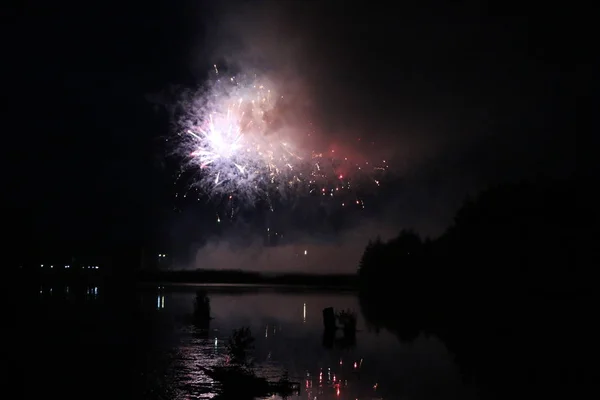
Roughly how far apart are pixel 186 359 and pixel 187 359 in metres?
0.03

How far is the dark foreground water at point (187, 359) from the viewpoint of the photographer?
14773 mm

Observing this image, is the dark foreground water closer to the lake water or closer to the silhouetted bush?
the lake water

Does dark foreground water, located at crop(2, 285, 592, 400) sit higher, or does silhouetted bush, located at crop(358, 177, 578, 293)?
silhouetted bush, located at crop(358, 177, 578, 293)

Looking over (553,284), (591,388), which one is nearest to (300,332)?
(591,388)

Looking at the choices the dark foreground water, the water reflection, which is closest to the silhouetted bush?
the dark foreground water

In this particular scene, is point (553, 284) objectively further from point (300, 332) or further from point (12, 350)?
point (12, 350)

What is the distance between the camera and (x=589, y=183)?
45656mm

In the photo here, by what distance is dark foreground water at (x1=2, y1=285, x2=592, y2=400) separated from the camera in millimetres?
14773

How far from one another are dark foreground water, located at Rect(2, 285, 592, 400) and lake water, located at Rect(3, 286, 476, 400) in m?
0.03

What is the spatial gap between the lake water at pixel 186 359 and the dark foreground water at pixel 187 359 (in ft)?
0.09

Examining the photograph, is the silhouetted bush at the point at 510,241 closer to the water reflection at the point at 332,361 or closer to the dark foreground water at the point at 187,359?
the dark foreground water at the point at 187,359

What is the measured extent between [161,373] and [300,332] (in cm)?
1342

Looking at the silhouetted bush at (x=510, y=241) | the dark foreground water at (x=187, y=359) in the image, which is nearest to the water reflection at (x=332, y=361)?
the dark foreground water at (x=187, y=359)

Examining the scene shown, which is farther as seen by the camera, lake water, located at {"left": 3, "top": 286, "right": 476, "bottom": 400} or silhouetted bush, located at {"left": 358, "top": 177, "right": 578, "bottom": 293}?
silhouetted bush, located at {"left": 358, "top": 177, "right": 578, "bottom": 293}
